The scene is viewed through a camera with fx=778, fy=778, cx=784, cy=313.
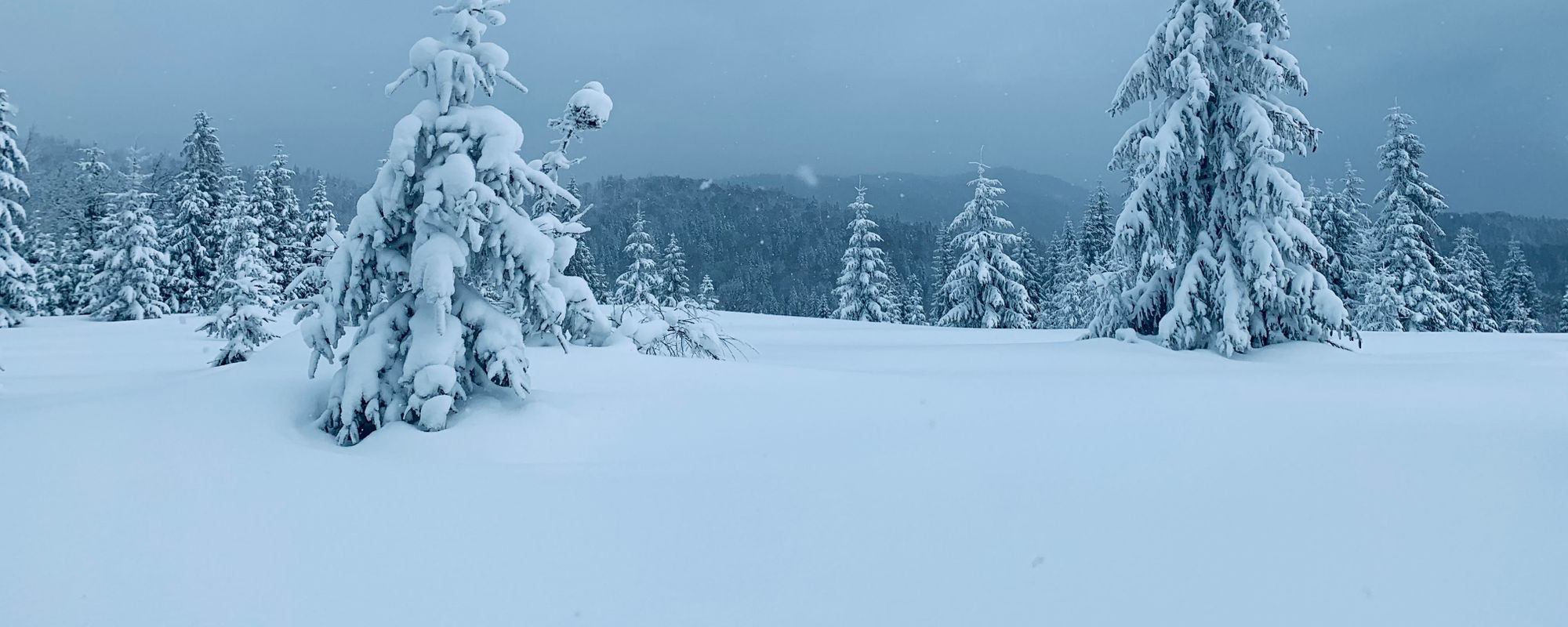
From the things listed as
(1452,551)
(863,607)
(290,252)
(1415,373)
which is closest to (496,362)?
(863,607)

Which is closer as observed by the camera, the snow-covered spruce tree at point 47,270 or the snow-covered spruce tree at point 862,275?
the snow-covered spruce tree at point 47,270

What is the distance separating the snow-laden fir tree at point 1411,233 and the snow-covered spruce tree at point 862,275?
22668 millimetres

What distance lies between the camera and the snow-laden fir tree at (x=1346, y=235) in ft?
118

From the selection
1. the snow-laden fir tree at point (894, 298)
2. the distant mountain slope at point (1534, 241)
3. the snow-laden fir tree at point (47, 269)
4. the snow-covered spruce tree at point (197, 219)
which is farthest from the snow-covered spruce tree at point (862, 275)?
the distant mountain slope at point (1534, 241)

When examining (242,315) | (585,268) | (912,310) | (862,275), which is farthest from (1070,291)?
(242,315)

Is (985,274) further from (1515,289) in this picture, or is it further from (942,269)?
(1515,289)

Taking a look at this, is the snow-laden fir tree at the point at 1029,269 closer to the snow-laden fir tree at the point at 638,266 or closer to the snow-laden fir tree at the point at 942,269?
the snow-laden fir tree at the point at 942,269

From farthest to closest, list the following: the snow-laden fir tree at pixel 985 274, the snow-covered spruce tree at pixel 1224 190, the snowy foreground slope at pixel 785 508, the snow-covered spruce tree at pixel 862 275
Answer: the snow-covered spruce tree at pixel 862 275 < the snow-laden fir tree at pixel 985 274 < the snow-covered spruce tree at pixel 1224 190 < the snowy foreground slope at pixel 785 508

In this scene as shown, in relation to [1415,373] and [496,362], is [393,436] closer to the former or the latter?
[496,362]

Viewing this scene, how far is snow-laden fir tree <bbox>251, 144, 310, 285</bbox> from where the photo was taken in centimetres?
3953

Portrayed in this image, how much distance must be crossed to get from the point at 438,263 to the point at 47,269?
4895cm

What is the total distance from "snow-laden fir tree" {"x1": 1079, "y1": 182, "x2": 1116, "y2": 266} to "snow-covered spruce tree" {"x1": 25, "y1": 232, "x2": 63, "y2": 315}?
55328 millimetres

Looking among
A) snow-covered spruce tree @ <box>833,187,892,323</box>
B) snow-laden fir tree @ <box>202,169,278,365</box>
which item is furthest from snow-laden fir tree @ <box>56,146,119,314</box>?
snow-covered spruce tree @ <box>833,187,892,323</box>

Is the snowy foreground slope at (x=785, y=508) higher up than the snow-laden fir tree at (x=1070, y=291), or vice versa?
the snow-laden fir tree at (x=1070, y=291)
